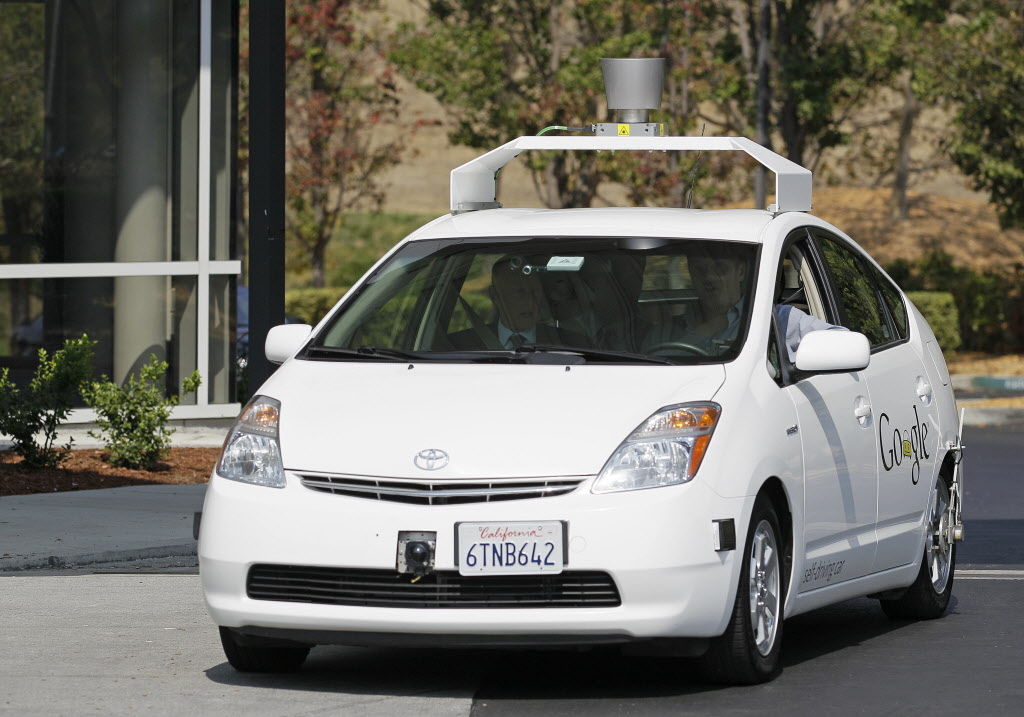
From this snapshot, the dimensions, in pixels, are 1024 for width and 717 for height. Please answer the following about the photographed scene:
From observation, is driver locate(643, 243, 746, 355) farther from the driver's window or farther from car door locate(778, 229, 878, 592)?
the driver's window

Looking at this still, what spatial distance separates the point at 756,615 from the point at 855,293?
210cm

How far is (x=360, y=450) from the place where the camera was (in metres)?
6.48

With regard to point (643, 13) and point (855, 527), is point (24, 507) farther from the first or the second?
point (643, 13)

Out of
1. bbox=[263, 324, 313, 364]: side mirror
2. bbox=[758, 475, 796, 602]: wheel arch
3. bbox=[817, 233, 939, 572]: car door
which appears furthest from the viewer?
bbox=[817, 233, 939, 572]: car door

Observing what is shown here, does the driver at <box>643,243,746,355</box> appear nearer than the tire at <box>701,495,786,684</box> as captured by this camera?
No

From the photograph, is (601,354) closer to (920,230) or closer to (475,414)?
(475,414)

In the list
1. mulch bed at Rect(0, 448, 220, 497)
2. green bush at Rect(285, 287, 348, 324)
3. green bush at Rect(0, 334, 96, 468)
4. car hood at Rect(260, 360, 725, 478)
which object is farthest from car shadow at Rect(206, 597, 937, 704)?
green bush at Rect(285, 287, 348, 324)

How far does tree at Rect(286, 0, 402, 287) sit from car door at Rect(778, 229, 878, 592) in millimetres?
25543

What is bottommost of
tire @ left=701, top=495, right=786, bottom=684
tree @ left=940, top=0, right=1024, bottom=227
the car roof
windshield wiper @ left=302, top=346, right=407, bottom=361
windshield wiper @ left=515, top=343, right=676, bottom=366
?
tire @ left=701, top=495, right=786, bottom=684

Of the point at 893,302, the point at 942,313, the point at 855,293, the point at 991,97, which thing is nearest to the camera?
the point at 855,293

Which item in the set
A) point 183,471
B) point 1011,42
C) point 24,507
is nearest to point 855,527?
point 24,507

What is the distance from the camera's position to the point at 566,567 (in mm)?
6270

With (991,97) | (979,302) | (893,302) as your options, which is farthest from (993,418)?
(893,302)

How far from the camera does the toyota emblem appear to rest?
6348 millimetres
